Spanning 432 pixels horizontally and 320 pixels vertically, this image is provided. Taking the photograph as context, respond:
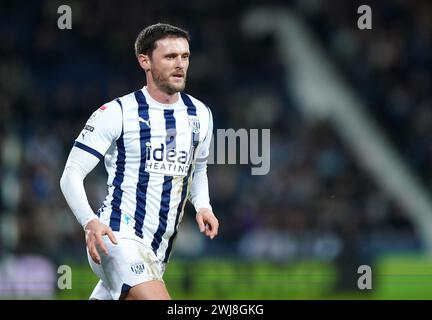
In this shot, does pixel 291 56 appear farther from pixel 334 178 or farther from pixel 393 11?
pixel 334 178

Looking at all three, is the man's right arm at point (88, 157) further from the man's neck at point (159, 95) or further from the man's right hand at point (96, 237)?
the man's neck at point (159, 95)

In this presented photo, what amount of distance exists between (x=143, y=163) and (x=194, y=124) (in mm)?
458

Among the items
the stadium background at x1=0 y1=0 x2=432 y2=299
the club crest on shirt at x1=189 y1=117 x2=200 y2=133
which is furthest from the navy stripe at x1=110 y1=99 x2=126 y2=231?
the stadium background at x1=0 y1=0 x2=432 y2=299

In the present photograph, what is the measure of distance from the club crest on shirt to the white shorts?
829 millimetres

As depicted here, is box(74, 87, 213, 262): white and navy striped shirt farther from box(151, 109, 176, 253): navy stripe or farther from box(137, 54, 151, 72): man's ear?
box(137, 54, 151, 72): man's ear

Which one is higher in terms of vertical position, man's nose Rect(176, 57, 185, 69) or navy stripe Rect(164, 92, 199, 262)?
man's nose Rect(176, 57, 185, 69)

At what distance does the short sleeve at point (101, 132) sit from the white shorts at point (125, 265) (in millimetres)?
524

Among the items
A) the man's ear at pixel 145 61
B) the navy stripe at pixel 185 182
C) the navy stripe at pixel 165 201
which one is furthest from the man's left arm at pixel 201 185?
the man's ear at pixel 145 61

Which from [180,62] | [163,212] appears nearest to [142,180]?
[163,212]

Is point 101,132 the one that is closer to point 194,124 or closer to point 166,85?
point 166,85

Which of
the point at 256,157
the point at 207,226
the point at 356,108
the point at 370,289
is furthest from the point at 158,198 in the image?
the point at 356,108

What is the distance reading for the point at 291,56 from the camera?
1661cm

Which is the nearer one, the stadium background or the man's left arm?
the man's left arm

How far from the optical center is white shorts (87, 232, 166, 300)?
5.57m
